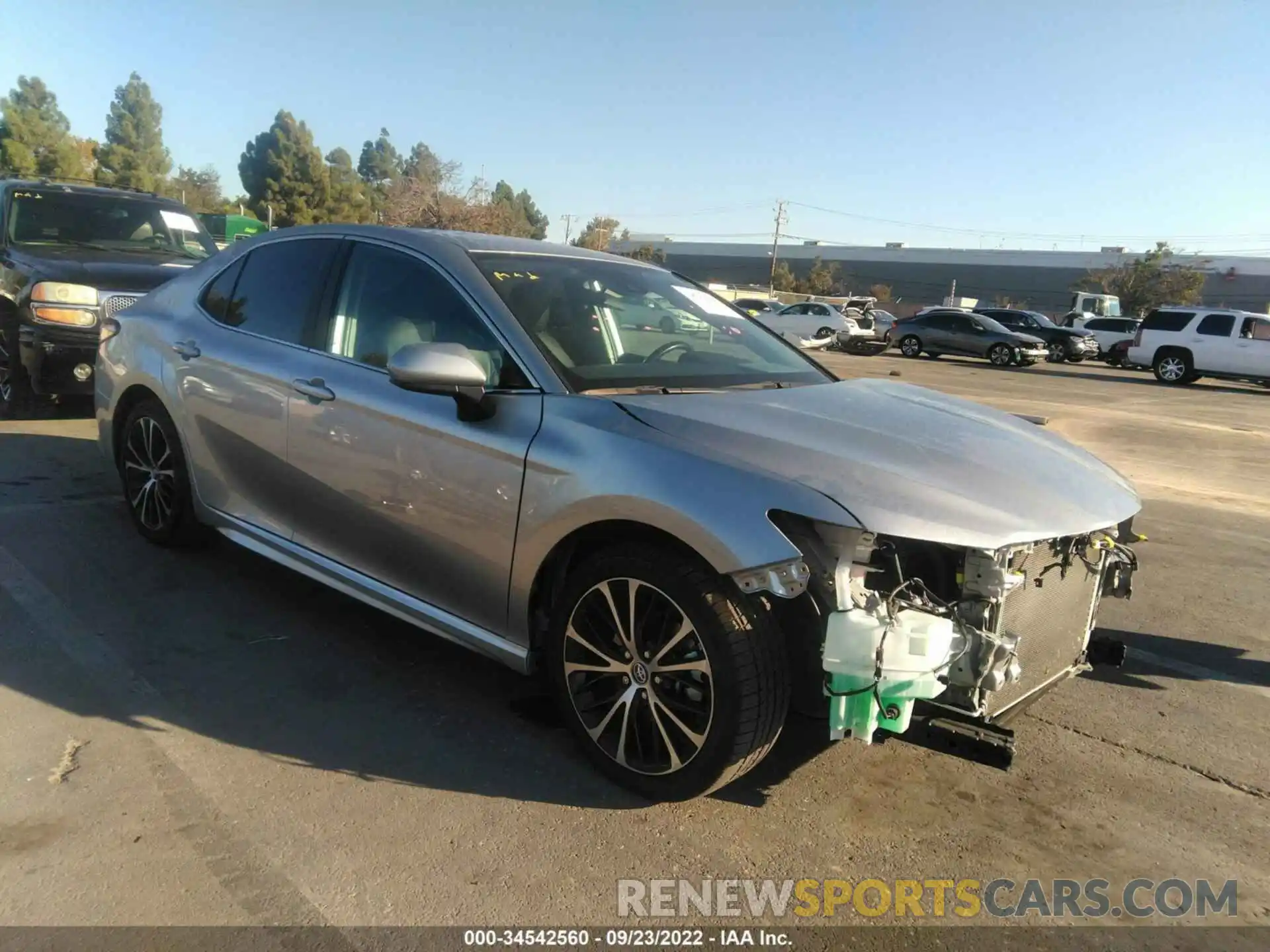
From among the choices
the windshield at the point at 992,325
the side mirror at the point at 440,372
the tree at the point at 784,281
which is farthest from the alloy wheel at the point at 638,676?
the tree at the point at 784,281

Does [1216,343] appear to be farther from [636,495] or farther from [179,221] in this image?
[636,495]

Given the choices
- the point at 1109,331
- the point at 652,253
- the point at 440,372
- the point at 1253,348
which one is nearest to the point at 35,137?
the point at 652,253

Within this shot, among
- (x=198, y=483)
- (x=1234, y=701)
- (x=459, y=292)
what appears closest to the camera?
(x=459, y=292)

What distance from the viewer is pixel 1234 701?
4.00 m

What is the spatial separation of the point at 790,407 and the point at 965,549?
83 cm

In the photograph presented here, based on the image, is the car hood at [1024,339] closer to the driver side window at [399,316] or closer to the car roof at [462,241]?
the car roof at [462,241]

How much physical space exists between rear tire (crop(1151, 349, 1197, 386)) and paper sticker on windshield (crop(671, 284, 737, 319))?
2489 cm

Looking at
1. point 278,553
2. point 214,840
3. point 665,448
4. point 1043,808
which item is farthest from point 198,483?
point 1043,808

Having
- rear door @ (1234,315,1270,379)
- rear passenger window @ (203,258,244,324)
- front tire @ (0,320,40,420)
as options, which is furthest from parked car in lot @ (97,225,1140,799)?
rear door @ (1234,315,1270,379)

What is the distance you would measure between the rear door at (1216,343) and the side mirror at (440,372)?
87.7 feet

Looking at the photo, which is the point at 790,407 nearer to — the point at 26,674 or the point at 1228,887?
the point at 1228,887

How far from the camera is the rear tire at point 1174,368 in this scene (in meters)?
25.1

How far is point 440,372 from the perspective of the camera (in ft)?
9.95

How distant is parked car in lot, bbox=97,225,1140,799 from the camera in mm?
2619
